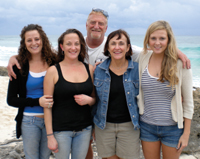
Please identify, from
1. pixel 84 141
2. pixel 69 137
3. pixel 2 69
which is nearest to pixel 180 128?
pixel 84 141

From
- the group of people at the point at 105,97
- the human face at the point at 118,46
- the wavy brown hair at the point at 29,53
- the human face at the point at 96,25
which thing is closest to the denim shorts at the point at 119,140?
the group of people at the point at 105,97

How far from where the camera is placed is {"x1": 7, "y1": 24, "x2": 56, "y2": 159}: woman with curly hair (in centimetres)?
287

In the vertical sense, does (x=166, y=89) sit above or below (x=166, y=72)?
below

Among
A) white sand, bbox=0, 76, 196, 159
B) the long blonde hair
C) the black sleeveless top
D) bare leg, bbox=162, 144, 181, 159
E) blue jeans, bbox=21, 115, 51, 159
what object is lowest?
white sand, bbox=0, 76, 196, 159

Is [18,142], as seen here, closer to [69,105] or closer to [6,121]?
[6,121]

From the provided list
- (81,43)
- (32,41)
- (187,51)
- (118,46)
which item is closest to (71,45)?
(81,43)

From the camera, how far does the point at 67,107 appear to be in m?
2.82

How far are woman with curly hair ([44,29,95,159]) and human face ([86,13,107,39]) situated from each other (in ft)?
2.62

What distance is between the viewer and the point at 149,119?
9.47 feet

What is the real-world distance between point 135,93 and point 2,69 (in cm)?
1227

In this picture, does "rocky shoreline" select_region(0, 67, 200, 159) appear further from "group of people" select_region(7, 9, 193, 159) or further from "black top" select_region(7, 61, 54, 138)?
"black top" select_region(7, 61, 54, 138)

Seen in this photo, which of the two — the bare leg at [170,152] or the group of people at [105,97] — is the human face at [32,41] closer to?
the group of people at [105,97]

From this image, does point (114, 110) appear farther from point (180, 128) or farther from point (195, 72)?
point (195, 72)

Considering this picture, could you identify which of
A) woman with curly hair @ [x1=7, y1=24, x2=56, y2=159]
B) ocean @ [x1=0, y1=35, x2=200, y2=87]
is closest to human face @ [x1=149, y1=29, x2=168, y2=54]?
woman with curly hair @ [x1=7, y1=24, x2=56, y2=159]
